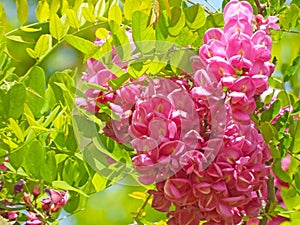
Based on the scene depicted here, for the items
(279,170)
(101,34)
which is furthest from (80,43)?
(279,170)

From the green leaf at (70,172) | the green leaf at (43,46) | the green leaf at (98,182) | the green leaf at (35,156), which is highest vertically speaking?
the green leaf at (43,46)

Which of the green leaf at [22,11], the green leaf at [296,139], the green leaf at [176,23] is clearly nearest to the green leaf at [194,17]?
the green leaf at [176,23]

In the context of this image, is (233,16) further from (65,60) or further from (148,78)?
(65,60)

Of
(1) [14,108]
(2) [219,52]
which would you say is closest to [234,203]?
(2) [219,52]

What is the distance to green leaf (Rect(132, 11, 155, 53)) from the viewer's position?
0.70 meters

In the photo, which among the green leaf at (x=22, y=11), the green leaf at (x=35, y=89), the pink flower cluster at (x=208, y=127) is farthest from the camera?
the green leaf at (x=22, y=11)

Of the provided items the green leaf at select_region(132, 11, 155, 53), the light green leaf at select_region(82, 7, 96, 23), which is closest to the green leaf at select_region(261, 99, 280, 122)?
the green leaf at select_region(132, 11, 155, 53)

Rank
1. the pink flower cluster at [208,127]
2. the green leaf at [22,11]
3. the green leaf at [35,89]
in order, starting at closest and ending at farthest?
the pink flower cluster at [208,127] < the green leaf at [35,89] < the green leaf at [22,11]

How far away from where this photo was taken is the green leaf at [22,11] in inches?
35.9

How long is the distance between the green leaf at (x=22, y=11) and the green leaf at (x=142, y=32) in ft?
0.83

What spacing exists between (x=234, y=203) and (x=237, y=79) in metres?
0.11

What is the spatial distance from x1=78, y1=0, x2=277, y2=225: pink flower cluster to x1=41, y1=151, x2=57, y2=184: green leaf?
0.08 m

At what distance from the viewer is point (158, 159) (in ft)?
2.21

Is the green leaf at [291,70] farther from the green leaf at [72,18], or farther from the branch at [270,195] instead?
the green leaf at [72,18]
